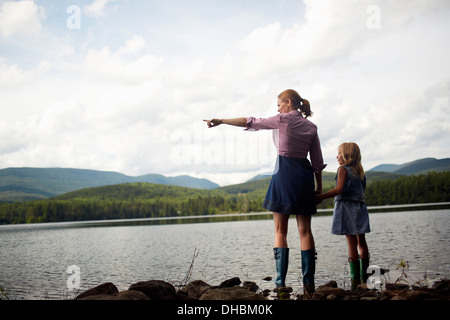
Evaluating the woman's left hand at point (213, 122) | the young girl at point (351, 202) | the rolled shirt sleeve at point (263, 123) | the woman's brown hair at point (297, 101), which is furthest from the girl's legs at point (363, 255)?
the woman's left hand at point (213, 122)

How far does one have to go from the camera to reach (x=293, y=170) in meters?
5.27

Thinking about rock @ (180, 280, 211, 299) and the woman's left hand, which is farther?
rock @ (180, 280, 211, 299)

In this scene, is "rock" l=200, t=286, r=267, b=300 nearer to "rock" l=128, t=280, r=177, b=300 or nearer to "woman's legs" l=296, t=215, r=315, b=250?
"rock" l=128, t=280, r=177, b=300

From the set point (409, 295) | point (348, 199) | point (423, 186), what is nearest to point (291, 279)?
point (348, 199)

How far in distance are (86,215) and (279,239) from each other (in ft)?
505

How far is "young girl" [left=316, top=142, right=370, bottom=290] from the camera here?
596 centimetres

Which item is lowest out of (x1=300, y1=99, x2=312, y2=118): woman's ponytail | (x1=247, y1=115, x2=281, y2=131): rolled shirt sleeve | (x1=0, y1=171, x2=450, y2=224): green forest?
(x1=0, y1=171, x2=450, y2=224): green forest

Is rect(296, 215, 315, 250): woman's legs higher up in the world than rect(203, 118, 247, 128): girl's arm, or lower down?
lower down

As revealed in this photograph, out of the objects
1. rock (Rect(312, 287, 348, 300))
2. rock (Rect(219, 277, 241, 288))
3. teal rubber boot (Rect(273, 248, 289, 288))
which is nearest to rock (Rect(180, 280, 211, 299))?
rock (Rect(219, 277, 241, 288))

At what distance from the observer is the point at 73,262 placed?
1722 centimetres

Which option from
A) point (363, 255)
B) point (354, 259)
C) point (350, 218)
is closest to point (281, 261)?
point (350, 218)

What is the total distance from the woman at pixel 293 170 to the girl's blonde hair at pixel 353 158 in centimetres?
85

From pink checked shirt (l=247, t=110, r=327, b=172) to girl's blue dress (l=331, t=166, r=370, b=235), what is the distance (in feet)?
3.05

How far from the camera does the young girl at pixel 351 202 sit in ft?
19.6
